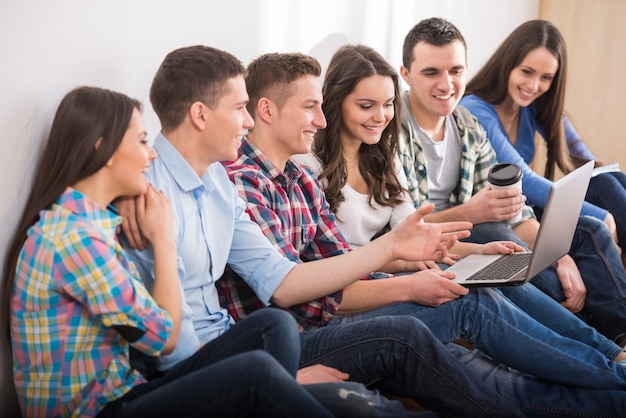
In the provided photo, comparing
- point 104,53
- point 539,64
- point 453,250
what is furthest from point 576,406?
point 539,64

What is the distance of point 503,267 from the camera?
2.03 metres

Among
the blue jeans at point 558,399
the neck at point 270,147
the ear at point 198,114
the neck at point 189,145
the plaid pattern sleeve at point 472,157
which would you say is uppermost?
the ear at point 198,114

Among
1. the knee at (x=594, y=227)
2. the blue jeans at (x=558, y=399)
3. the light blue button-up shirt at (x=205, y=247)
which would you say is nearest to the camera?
the light blue button-up shirt at (x=205, y=247)

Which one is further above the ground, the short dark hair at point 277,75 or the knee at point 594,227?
the short dark hair at point 277,75

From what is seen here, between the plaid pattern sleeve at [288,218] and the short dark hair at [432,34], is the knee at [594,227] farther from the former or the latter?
the plaid pattern sleeve at [288,218]

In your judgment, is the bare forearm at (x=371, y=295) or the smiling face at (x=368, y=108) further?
the smiling face at (x=368, y=108)

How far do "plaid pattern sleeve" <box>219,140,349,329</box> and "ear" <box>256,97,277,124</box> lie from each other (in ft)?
0.28

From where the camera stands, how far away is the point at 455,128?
2643mm

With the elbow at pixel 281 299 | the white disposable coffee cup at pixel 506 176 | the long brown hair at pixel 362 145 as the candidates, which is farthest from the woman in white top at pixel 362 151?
the elbow at pixel 281 299

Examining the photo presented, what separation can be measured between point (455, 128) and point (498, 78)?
432 mm

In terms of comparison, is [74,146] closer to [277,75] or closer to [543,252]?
[277,75]

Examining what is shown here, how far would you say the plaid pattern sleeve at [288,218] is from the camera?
6.07 ft

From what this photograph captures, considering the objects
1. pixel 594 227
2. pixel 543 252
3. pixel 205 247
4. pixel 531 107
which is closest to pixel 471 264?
pixel 543 252

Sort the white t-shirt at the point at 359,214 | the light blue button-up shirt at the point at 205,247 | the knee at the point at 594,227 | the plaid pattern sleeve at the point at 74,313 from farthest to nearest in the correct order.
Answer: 1. the knee at the point at 594,227
2. the white t-shirt at the point at 359,214
3. the light blue button-up shirt at the point at 205,247
4. the plaid pattern sleeve at the point at 74,313
